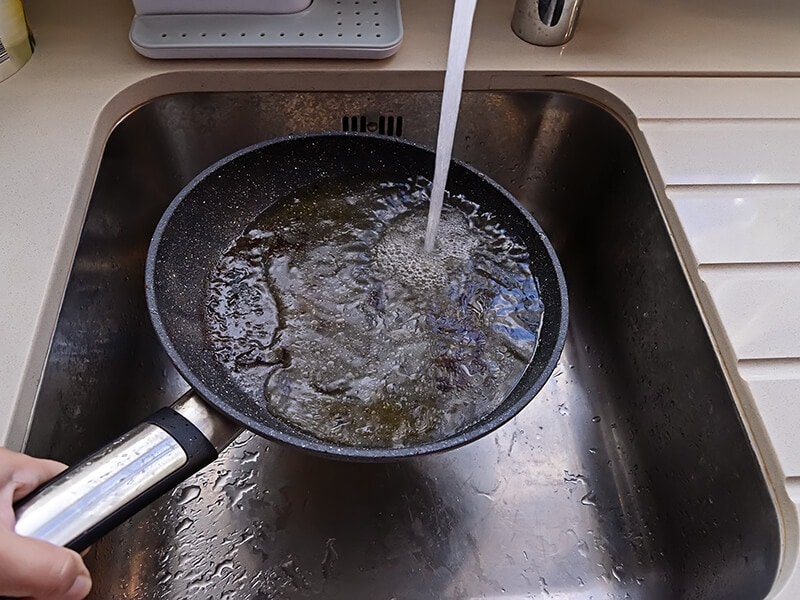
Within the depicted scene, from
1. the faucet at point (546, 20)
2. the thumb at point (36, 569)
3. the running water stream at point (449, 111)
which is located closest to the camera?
the thumb at point (36, 569)

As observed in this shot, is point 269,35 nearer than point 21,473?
No

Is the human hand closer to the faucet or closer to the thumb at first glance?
the thumb

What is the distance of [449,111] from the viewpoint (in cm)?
75

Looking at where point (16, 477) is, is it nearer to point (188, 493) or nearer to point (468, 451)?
point (188, 493)

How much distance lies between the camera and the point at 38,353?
1.86 ft

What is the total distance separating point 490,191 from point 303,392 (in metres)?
0.34

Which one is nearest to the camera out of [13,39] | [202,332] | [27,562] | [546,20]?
[27,562]

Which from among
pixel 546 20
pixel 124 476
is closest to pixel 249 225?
pixel 124 476

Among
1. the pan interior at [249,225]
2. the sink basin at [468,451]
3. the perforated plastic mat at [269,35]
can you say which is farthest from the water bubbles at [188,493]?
the perforated plastic mat at [269,35]

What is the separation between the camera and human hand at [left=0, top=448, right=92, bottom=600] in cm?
39

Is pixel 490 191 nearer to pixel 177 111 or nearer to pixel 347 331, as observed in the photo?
pixel 347 331

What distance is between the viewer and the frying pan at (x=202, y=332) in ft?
1.51

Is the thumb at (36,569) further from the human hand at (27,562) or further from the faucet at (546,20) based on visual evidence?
the faucet at (546,20)

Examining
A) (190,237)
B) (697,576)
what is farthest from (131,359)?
(697,576)
